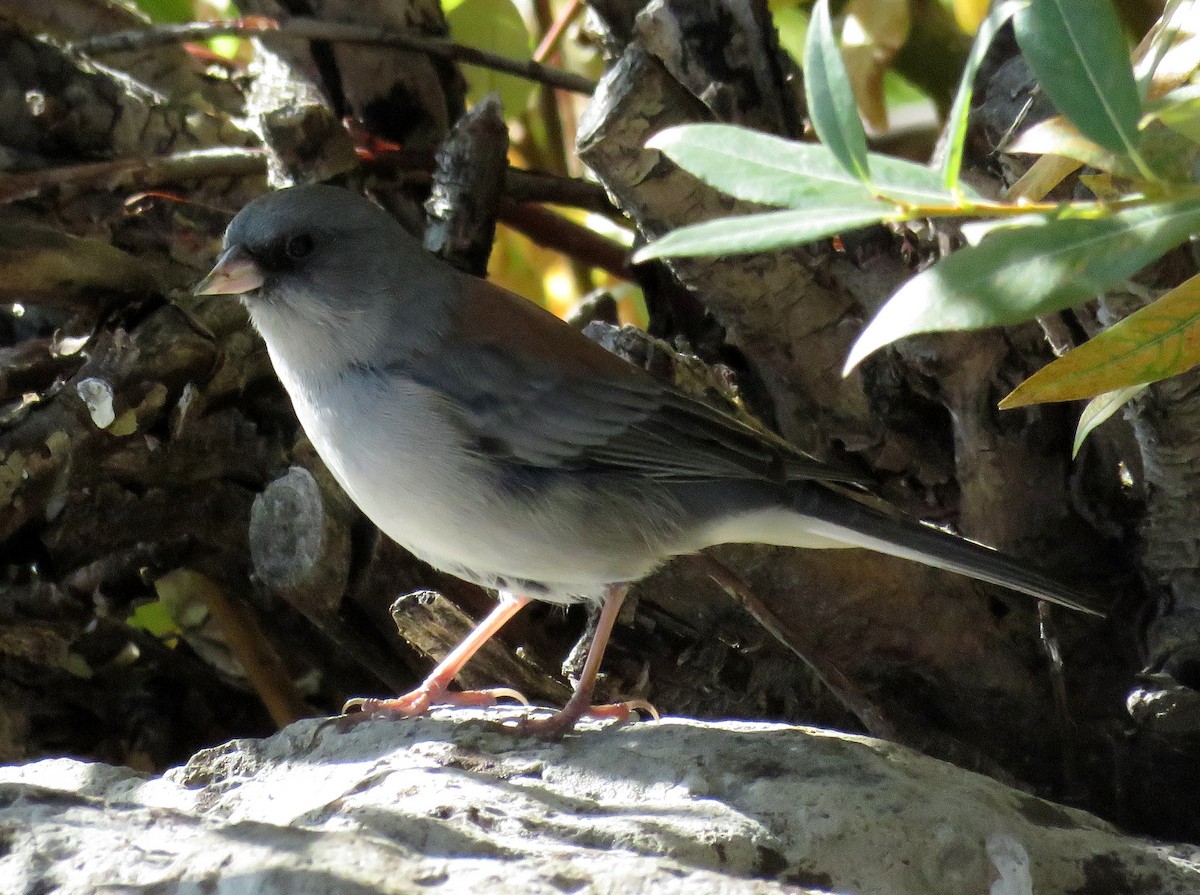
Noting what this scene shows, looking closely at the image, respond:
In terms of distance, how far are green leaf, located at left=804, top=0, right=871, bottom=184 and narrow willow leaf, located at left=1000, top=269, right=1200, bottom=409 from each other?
0.44m

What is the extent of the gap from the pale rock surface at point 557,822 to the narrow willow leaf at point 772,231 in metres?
0.77

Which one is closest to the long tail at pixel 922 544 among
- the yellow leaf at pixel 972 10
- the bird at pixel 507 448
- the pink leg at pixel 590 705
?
the bird at pixel 507 448

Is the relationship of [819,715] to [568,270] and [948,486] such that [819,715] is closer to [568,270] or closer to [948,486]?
[948,486]

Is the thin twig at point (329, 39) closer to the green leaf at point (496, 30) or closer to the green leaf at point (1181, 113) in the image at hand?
the green leaf at point (496, 30)

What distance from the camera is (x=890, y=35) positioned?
10.1ft

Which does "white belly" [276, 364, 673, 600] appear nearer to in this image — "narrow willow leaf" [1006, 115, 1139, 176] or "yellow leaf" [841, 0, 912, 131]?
"narrow willow leaf" [1006, 115, 1139, 176]

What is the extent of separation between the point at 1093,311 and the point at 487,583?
126 centimetres

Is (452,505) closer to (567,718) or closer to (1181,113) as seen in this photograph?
(567,718)

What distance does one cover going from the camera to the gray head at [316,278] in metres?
2.51

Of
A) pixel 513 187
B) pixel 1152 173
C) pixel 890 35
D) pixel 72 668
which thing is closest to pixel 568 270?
pixel 513 187

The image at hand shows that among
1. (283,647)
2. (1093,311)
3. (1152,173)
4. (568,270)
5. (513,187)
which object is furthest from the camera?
(568,270)

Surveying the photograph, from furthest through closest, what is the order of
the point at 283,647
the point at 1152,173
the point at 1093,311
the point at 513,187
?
the point at 513,187 < the point at 283,647 < the point at 1093,311 < the point at 1152,173

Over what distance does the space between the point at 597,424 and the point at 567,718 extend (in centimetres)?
57

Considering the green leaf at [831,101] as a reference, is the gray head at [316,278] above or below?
above
